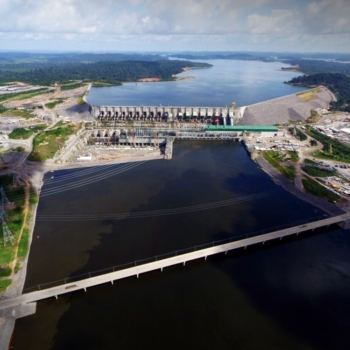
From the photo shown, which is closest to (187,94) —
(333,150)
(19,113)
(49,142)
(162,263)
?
(19,113)

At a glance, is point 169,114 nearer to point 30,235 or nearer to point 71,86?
point 30,235

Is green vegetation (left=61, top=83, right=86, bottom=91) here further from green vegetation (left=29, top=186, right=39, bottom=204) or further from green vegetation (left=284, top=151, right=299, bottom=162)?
green vegetation (left=284, top=151, right=299, bottom=162)

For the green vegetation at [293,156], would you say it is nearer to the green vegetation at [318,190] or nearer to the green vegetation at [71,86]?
the green vegetation at [318,190]

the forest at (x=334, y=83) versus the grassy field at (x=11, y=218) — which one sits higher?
the grassy field at (x=11, y=218)

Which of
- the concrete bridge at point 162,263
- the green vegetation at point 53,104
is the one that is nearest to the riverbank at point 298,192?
the concrete bridge at point 162,263

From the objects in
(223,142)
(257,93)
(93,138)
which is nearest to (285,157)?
(223,142)

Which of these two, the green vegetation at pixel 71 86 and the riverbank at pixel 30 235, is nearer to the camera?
the riverbank at pixel 30 235
